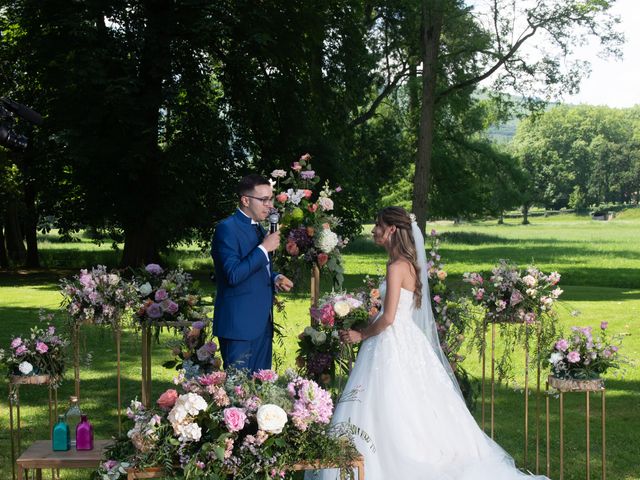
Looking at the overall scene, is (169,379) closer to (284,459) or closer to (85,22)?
(284,459)

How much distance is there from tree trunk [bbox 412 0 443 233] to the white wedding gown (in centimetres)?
1623

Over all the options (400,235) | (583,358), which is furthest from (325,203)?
(583,358)

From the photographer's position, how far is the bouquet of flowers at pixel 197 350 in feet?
18.4

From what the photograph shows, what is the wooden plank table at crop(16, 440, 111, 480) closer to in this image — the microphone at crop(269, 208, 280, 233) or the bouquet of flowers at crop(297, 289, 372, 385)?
the microphone at crop(269, 208, 280, 233)

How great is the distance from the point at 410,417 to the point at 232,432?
2.56 meters

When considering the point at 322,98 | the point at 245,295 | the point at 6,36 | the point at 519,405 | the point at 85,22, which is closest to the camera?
the point at 245,295

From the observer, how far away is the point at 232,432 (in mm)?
3676

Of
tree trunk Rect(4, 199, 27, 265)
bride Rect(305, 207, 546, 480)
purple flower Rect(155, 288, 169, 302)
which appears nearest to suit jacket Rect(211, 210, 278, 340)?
bride Rect(305, 207, 546, 480)

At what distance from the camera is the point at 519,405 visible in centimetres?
1012

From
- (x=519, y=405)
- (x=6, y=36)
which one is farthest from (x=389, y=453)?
(x=6, y=36)

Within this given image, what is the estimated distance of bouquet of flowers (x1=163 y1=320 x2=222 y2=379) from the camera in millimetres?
5594

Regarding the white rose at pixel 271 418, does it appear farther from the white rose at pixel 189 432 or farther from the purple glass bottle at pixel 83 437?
the purple glass bottle at pixel 83 437

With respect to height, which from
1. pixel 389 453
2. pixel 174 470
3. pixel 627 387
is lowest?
pixel 627 387

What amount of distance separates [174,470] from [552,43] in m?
22.8
